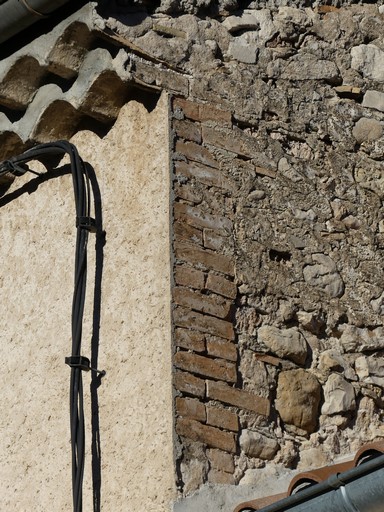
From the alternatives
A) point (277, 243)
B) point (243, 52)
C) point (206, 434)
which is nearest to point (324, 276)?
point (277, 243)

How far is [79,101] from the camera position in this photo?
16.6 feet

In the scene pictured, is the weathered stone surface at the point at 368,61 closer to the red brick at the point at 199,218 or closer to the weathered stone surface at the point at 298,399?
the red brick at the point at 199,218

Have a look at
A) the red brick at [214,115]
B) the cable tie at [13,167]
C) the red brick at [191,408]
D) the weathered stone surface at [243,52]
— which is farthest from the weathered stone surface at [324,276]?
the cable tie at [13,167]

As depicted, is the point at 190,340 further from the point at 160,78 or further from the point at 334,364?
the point at 160,78

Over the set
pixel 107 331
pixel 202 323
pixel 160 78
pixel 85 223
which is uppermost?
pixel 160 78

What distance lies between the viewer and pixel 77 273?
4.75m

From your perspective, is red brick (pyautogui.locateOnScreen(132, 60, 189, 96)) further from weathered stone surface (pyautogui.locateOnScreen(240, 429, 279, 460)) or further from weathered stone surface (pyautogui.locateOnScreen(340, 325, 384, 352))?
weathered stone surface (pyautogui.locateOnScreen(240, 429, 279, 460))

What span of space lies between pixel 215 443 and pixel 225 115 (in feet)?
4.85

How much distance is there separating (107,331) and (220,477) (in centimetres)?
76

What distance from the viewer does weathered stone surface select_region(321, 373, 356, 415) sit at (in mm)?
4695

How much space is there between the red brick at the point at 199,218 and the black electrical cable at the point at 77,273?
40 cm

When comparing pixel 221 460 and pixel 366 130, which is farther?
pixel 366 130

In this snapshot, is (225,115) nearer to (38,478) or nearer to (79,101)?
(79,101)

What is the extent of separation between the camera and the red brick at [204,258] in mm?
4613
